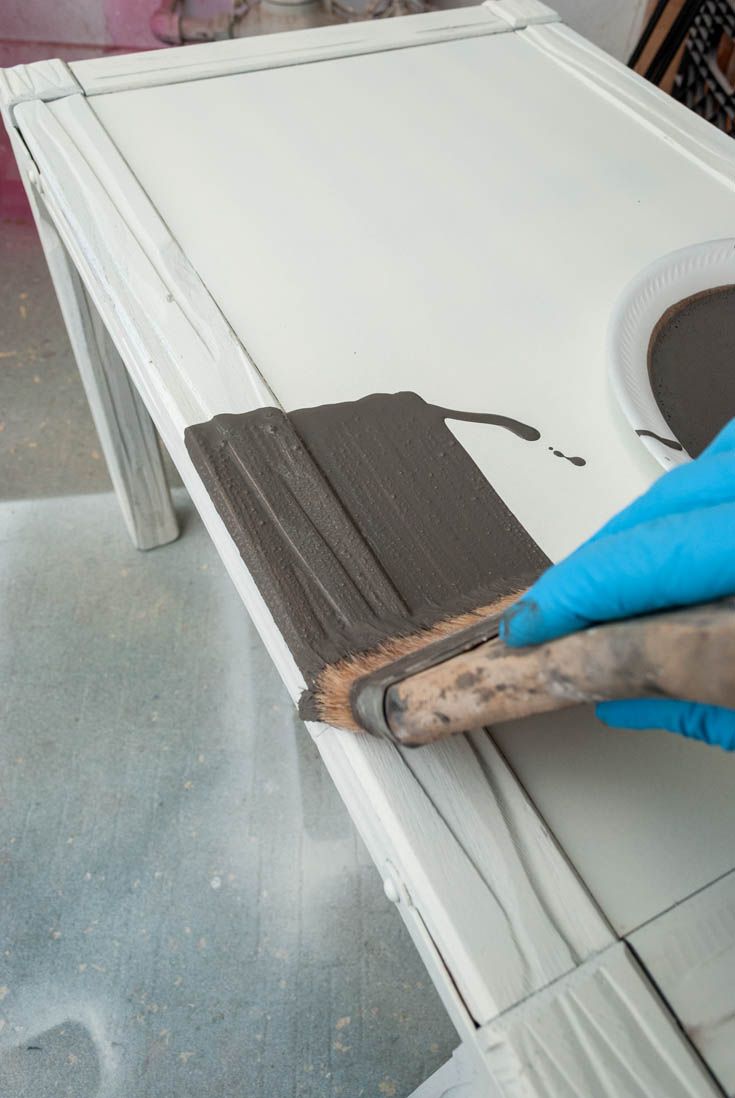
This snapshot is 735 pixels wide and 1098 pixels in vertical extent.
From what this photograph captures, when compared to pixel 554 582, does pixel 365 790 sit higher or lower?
lower

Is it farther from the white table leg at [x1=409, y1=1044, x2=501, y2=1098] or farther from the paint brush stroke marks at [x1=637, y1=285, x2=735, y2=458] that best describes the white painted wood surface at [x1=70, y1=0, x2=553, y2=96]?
the white table leg at [x1=409, y1=1044, x2=501, y2=1098]

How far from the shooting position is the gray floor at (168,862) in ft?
3.62

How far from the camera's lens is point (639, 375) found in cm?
77

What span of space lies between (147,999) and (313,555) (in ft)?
2.70

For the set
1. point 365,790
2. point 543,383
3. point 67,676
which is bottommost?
point 67,676

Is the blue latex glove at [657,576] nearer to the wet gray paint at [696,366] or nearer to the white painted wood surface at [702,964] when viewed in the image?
the white painted wood surface at [702,964]

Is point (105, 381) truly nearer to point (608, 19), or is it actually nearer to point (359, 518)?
point (359, 518)

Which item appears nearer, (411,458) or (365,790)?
(365,790)

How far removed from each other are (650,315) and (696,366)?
66mm

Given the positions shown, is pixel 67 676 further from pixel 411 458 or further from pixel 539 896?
pixel 539 896

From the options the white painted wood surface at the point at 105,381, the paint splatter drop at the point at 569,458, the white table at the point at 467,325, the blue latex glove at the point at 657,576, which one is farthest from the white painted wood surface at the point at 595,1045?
the white painted wood surface at the point at 105,381

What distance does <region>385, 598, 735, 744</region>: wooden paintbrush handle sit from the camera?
0.35 metres

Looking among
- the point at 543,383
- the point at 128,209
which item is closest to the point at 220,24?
the point at 128,209

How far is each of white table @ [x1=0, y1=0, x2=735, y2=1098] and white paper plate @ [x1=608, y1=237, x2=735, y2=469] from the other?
28mm
